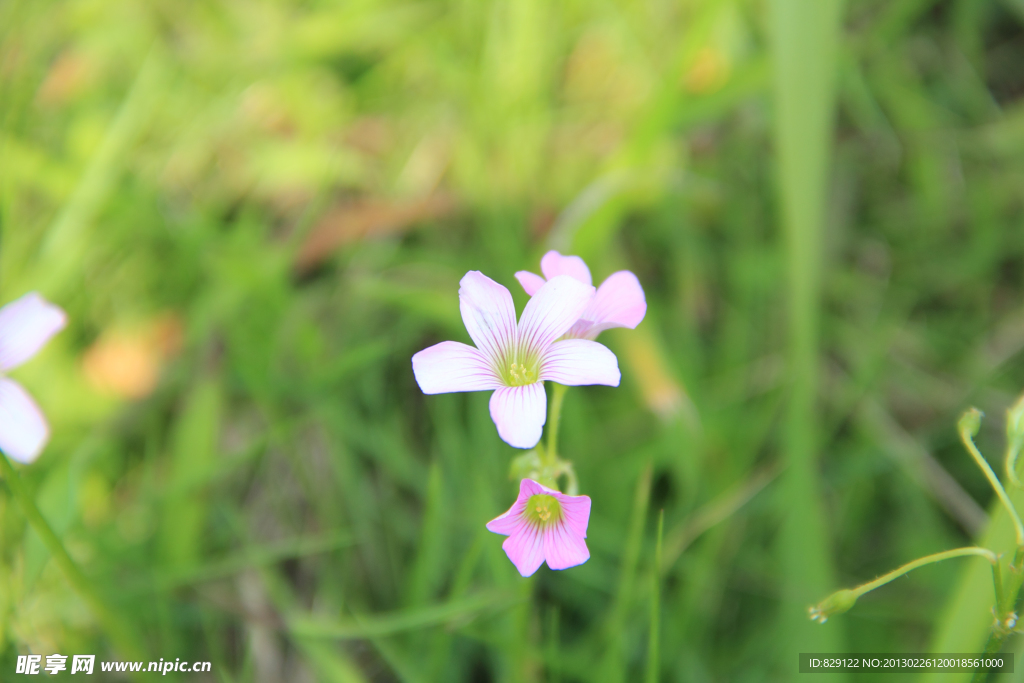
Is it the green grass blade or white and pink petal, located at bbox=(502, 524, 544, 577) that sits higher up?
the green grass blade

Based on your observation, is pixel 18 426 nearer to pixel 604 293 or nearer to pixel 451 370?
pixel 451 370

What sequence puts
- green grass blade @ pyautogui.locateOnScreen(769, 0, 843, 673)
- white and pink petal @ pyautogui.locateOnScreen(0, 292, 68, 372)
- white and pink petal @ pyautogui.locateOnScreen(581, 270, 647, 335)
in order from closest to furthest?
white and pink petal @ pyautogui.locateOnScreen(581, 270, 647, 335) → white and pink petal @ pyautogui.locateOnScreen(0, 292, 68, 372) → green grass blade @ pyautogui.locateOnScreen(769, 0, 843, 673)

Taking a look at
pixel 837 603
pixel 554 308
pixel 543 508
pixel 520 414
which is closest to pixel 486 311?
pixel 554 308

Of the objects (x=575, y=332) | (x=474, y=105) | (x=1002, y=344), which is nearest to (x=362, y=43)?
(x=474, y=105)

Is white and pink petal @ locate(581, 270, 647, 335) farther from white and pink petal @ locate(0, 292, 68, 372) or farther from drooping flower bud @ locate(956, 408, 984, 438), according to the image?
white and pink petal @ locate(0, 292, 68, 372)

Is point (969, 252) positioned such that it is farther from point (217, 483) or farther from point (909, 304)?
point (217, 483)

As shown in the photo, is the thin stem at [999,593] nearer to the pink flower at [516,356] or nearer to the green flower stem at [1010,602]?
the green flower stem at [1010,602]

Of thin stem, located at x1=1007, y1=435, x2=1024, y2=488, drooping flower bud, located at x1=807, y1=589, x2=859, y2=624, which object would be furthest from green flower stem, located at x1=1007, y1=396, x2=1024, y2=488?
drooping flower bud, located at x1=807, y1=589, x2=859, y2=624
